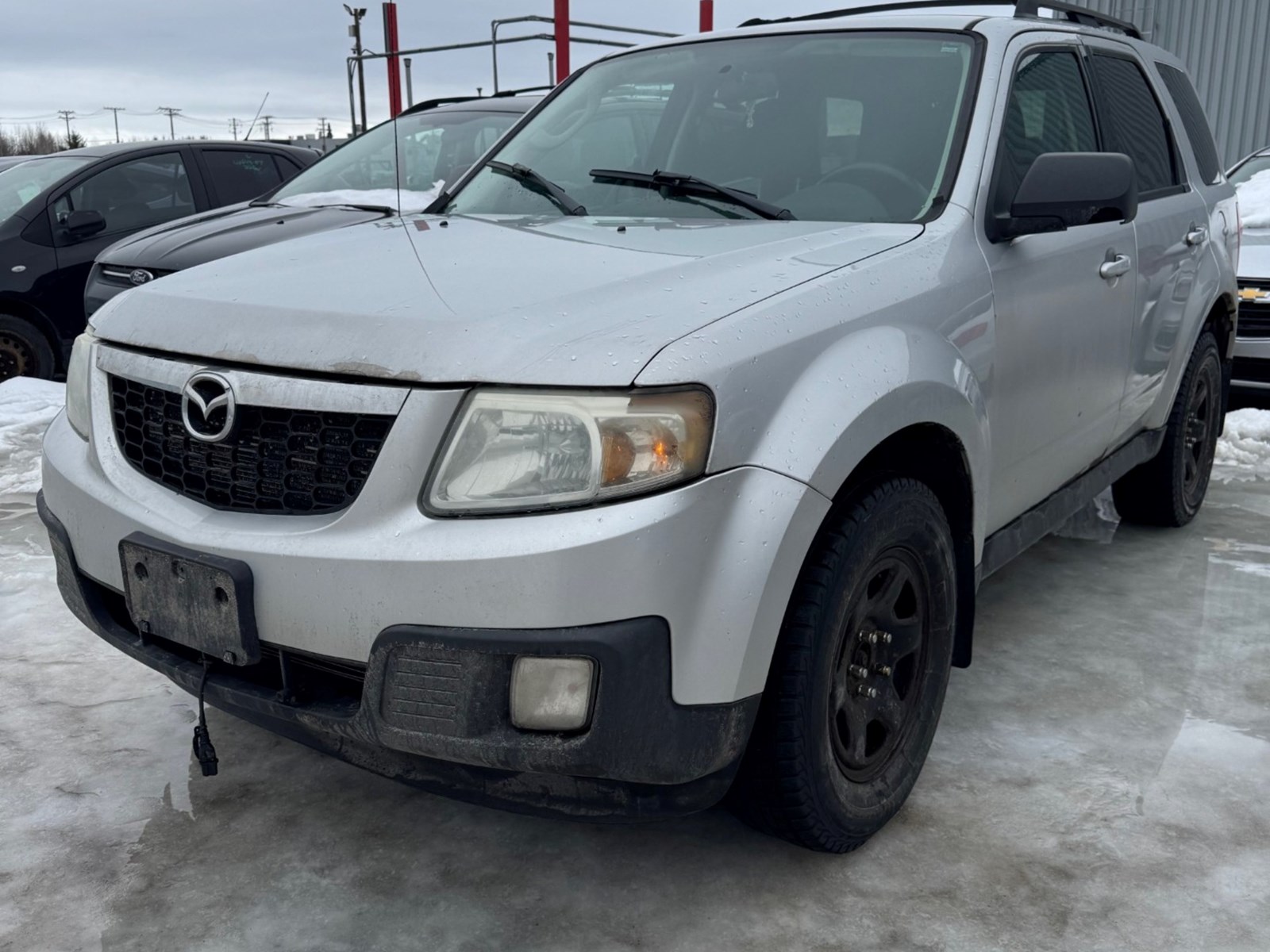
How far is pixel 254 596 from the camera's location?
1988 mm

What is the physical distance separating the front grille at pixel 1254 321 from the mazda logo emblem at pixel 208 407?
19.4 ft

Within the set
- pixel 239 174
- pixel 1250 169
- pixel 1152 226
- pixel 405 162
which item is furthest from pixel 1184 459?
pixel 239 174

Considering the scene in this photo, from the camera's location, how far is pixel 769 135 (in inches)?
119

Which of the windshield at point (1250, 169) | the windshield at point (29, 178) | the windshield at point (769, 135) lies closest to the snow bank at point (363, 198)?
the windshield at point (29, 178)

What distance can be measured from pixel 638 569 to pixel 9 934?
1350 millimetres

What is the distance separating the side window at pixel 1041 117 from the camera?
291cm

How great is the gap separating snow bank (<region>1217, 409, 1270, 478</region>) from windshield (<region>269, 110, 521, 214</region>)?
394cm

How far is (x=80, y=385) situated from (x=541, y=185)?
4.09 feet

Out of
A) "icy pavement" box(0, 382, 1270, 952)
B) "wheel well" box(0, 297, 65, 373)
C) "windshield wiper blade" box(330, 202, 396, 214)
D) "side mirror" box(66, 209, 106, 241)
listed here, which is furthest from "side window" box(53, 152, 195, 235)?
"icy pavement" box(0, 382, 1270, 952)

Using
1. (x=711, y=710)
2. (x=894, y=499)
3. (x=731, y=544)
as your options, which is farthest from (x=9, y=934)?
(x=894, y=499)

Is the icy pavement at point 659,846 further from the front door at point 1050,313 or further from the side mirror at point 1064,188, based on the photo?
the side mirror at point 1064,188

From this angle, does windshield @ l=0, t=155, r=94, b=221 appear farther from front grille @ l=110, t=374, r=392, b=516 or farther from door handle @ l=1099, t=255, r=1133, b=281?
door handle @ l=1099, t=255, r=1133, b=281

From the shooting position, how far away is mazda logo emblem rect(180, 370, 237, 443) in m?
2.06

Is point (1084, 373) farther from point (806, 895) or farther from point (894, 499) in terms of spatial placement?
point (806, 895)
